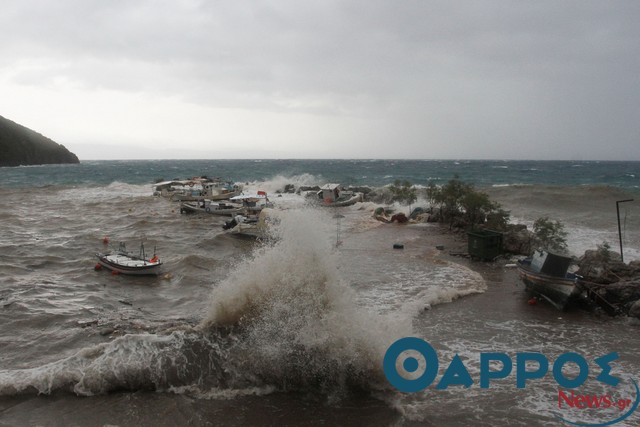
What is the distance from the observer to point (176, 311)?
1460 centimetres

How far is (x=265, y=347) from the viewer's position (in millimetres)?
9734

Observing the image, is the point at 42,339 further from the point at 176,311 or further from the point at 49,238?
the point at 49,238

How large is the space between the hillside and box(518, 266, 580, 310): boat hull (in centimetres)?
15059

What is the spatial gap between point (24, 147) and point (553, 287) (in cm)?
15899

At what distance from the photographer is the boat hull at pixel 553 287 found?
1386 centimetres

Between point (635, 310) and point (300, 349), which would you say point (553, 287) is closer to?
point (635, 310)

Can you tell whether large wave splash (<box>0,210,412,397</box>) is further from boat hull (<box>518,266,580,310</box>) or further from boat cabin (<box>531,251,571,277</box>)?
boat cabin (<box>531,251,571,277</box>)

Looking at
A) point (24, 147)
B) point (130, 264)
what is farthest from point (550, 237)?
point (24, 147)

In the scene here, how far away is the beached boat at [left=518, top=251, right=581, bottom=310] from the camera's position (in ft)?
45.6

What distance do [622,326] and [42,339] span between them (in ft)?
52.2

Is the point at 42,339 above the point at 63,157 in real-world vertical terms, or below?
below

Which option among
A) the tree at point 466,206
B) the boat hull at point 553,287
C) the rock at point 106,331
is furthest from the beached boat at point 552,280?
the rock at point 106,331

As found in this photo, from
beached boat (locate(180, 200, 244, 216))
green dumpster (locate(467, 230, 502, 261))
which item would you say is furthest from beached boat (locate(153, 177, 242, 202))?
green dumpster (locate(467, 230, 502, 261))

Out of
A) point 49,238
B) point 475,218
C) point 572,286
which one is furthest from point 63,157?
point 572,286
